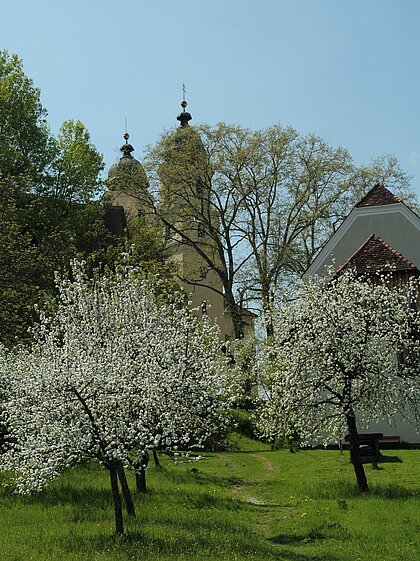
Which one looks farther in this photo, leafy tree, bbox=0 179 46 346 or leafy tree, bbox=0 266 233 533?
leafy tree, bbox=0 179 46 346

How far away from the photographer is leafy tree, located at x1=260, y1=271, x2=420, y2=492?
18.7m

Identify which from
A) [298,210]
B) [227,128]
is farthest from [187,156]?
[298,210]

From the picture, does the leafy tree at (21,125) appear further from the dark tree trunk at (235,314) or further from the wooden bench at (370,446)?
the wooden bench at (370,446)

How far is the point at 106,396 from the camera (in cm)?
1359

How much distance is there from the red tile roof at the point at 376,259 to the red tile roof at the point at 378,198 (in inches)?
145

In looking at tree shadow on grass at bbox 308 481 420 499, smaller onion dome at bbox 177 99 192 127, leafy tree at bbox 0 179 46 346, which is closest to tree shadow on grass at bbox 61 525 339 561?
tree shadow on grass at bbox 308 481 420 499

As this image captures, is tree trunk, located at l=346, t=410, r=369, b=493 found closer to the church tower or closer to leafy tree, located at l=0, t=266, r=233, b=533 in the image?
leafy tree, located at l=0, t=266, r=233, b=533

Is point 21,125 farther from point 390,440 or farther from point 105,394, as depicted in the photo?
point 105,394

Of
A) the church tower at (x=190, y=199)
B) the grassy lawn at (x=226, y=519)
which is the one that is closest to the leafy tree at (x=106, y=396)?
the grassy lawn at (x=226, y=519)

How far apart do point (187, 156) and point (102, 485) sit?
26.0 metres

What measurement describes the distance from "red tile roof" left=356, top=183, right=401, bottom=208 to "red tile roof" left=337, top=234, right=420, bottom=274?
3694 mm

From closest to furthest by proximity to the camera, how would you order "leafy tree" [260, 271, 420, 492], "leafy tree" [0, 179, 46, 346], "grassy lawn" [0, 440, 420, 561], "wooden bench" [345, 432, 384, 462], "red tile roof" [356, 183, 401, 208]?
"grassy lawn" [0, 440, 420, 561] < "leafy tree" [260, 271, 420, 492] < "wooden bench" [345, 432, 384, 462] < "leafy tree" [0, 179, 46, 346] < "red tile roof" [356, 183, 401, 208]

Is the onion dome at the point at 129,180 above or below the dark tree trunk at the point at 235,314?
above

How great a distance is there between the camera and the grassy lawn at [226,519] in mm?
12352
